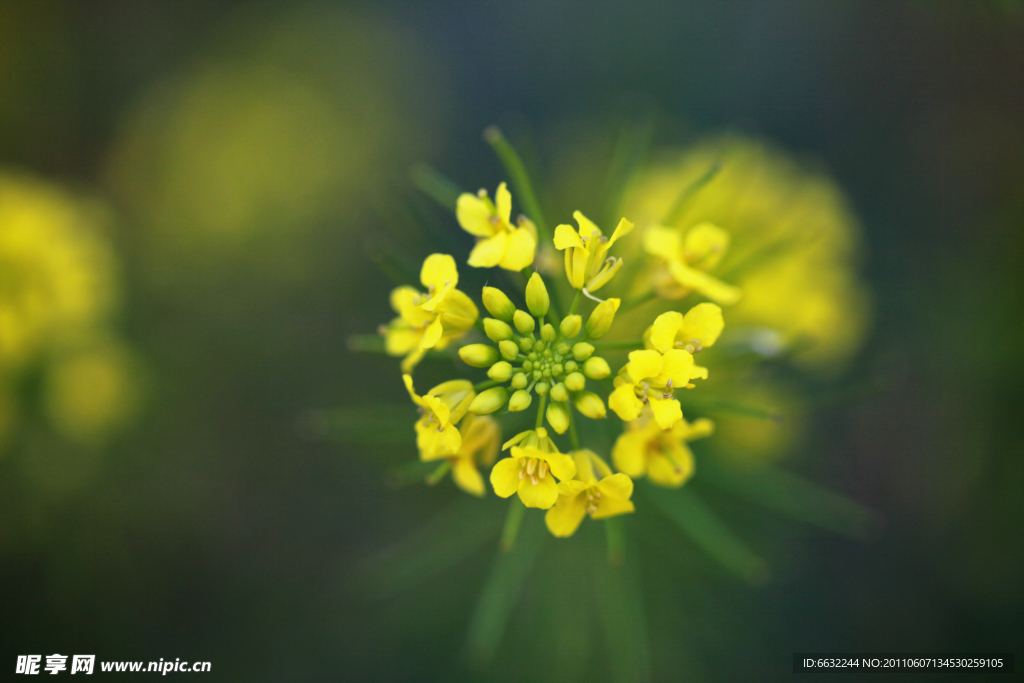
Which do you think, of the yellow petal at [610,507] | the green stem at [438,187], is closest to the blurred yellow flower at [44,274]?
the green stem at [438,187]

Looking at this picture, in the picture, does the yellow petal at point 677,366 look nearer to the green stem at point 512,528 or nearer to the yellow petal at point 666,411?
the yellow petal at point 666,411

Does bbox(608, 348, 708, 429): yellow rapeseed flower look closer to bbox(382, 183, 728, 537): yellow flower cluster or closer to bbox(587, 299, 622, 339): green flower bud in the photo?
bbox(382, 183, 728, 537): yellow flower cluster

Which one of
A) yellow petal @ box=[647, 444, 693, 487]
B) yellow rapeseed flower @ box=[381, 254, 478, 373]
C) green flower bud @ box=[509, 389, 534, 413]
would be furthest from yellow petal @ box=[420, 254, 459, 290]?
yellow petal @ box=[647, 444, 693, 487]

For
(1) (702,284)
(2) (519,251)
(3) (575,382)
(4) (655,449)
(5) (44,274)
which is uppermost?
(5) (44,274)

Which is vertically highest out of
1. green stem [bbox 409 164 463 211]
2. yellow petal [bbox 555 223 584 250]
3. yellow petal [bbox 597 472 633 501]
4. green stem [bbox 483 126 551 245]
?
green stem [bbox 409 164 463 211]

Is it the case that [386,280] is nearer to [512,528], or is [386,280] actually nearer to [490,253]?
[490,253]

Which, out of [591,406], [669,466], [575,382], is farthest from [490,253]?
[669,466]
